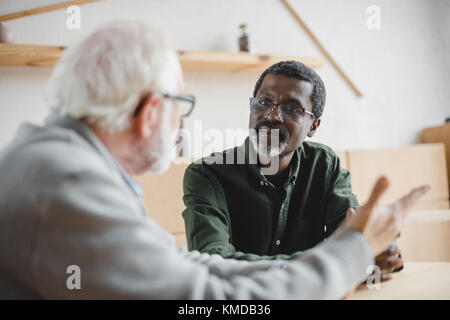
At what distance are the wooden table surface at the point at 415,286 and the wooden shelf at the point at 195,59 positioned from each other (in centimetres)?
201

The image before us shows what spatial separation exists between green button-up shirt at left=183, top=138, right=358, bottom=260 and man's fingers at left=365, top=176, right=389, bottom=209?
0.68 metres

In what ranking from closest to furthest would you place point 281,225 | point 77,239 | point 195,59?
point 77,239, point 281,225, point 195,59

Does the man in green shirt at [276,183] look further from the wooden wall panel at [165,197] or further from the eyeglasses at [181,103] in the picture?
the wooden wall panel at [165,197]

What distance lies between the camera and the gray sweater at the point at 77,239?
65 centimetres

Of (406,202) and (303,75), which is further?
(303,75)

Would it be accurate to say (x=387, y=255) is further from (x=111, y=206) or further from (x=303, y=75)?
(x=303, y=75)

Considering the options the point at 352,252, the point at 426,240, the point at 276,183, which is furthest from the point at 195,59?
the point at 352,252

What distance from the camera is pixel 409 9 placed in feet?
12.8

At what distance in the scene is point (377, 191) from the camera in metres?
0.87

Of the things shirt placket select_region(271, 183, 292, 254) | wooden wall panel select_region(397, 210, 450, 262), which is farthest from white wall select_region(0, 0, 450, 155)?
shirt placket select_region(271, 183, 292, 254)

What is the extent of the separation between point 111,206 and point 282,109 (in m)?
1.16
